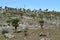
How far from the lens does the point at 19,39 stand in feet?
103

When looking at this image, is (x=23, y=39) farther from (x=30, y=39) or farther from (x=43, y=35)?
(x=43, y=35)

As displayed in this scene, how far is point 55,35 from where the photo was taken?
1312 inches

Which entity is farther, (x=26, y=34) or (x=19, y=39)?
(x=26, y=34)

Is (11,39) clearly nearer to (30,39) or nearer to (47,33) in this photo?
(30,39)

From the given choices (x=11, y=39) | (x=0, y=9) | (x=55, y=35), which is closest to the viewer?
(x=11, y=39)

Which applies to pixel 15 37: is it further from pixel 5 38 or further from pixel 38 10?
pixel 38 10

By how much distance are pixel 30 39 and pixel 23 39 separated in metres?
1.10

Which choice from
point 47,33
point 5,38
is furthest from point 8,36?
point 47,33

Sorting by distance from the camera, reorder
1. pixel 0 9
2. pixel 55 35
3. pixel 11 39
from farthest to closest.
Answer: pixel 0 9 → pixel 55 35 → pixel 11 39

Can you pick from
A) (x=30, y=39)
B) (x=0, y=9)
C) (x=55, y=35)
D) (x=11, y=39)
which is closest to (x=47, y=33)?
(x=55, y=35)

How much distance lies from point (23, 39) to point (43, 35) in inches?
130

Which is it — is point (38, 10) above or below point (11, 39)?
below

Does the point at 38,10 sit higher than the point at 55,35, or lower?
lower

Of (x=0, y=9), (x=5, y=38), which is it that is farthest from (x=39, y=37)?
(x=0, y=9)
